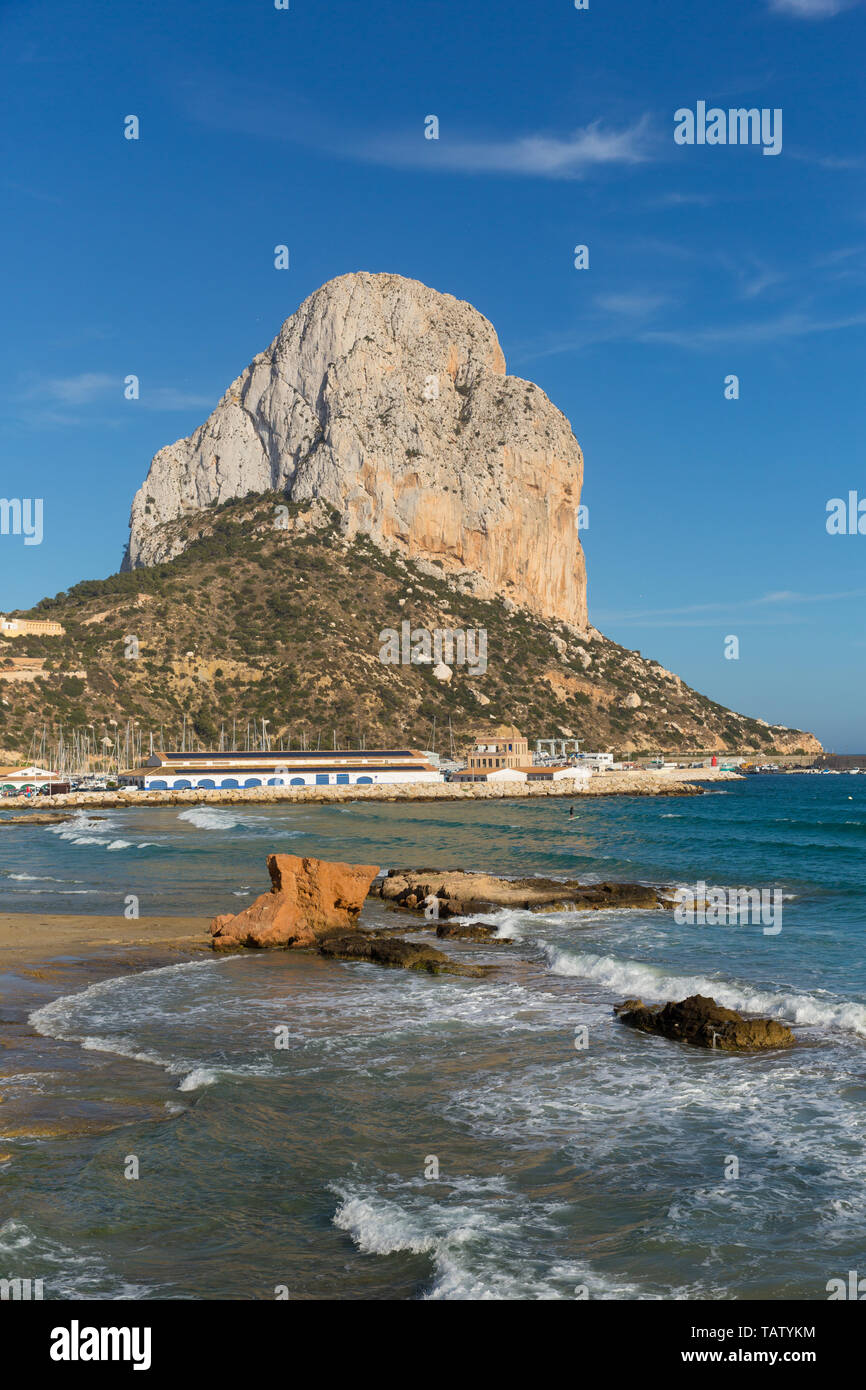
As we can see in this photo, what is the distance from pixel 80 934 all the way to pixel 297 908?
5.91 m

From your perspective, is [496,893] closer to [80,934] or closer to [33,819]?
[80,934]

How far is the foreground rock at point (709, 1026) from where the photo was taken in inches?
645

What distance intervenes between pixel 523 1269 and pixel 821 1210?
3384mm

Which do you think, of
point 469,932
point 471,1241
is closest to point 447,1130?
point 471,1241

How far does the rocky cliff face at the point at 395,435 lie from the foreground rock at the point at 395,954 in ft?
516

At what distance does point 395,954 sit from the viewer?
80.5 ft

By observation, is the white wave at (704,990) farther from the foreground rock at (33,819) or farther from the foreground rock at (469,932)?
the foreground rock at (33,819)

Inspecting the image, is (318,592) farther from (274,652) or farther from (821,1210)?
(821,1210)

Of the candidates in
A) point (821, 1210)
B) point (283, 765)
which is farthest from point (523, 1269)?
point (283, 765)
